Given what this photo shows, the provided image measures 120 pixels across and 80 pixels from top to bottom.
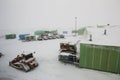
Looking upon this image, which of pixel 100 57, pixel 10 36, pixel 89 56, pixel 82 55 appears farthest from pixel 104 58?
pixel 10 36

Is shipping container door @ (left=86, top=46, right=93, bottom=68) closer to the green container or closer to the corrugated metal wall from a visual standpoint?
the corrugated metal wall

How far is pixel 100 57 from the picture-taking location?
6.77 meters

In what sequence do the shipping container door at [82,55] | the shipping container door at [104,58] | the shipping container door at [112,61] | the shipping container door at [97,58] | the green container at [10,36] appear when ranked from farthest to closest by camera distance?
the green container at [10,36] → the shipping container door at [82,55] → the shipping container door at [97,58] → the shipping container door at [104,58] → the shipping container door at [112,61]

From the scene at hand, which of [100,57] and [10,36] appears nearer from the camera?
[100,57]

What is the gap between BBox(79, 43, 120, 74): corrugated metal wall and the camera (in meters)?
6.47

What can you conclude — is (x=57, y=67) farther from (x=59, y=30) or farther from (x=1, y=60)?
(x=59, y=30)

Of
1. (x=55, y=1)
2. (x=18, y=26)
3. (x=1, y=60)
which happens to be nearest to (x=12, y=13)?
(x=18, y=26)

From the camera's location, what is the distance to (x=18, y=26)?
1656 cm

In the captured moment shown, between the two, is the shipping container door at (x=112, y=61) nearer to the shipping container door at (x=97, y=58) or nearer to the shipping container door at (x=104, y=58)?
the shipping container door at (x=104, y=58)

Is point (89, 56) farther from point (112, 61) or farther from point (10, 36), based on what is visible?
point (10, 36)

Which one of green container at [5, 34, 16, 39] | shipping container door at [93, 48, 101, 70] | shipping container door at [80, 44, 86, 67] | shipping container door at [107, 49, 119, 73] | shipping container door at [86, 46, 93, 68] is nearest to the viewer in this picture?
shipping container door at [107, 49, 119, 73]

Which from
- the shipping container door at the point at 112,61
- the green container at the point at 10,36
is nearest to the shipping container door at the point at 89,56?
the shipping container door at the point at 112,61

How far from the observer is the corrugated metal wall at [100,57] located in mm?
6471

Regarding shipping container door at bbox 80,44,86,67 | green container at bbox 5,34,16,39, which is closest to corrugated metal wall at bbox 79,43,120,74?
shipping container door at bbox 80,44,86,67
